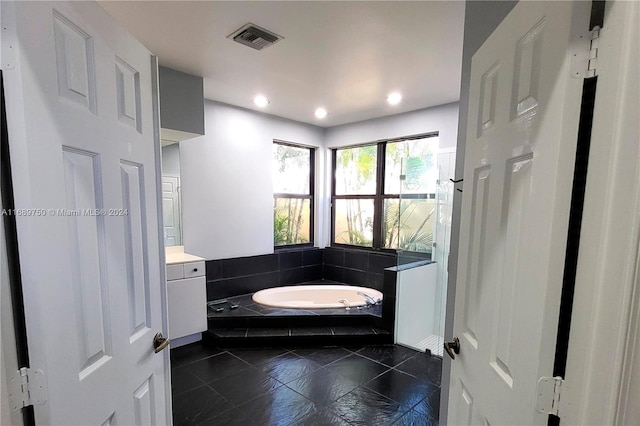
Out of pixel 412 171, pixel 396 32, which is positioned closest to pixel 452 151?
pixel 412 171

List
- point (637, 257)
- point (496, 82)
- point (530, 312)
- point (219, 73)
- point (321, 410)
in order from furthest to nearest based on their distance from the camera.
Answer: point (219, 73) < point (321, 410) < point (496, 82) < point (530, 312) < point (637, 257)

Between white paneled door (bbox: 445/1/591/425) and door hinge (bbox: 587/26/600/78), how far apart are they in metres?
0.01

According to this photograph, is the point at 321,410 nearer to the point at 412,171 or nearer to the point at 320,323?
the point at 320,323

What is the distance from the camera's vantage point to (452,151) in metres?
3.06

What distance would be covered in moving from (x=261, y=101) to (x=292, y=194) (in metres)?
1.49

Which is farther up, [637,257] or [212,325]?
[637,257]

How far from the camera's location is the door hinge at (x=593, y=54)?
63cm

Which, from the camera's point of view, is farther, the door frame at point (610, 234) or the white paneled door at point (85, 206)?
the white paneled door at point (85, 206)

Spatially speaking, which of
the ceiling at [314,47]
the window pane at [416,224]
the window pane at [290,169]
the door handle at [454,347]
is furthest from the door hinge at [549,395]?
the window pane at [290,169]

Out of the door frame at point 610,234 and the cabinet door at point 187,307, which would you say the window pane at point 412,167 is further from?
the door frame at point 610,234

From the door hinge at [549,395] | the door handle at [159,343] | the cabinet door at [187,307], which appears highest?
the door hinge at [549,395]

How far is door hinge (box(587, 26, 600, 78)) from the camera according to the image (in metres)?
0.63

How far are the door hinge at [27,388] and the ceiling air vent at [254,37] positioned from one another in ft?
6.29

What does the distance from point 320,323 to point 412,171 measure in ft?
6.60
